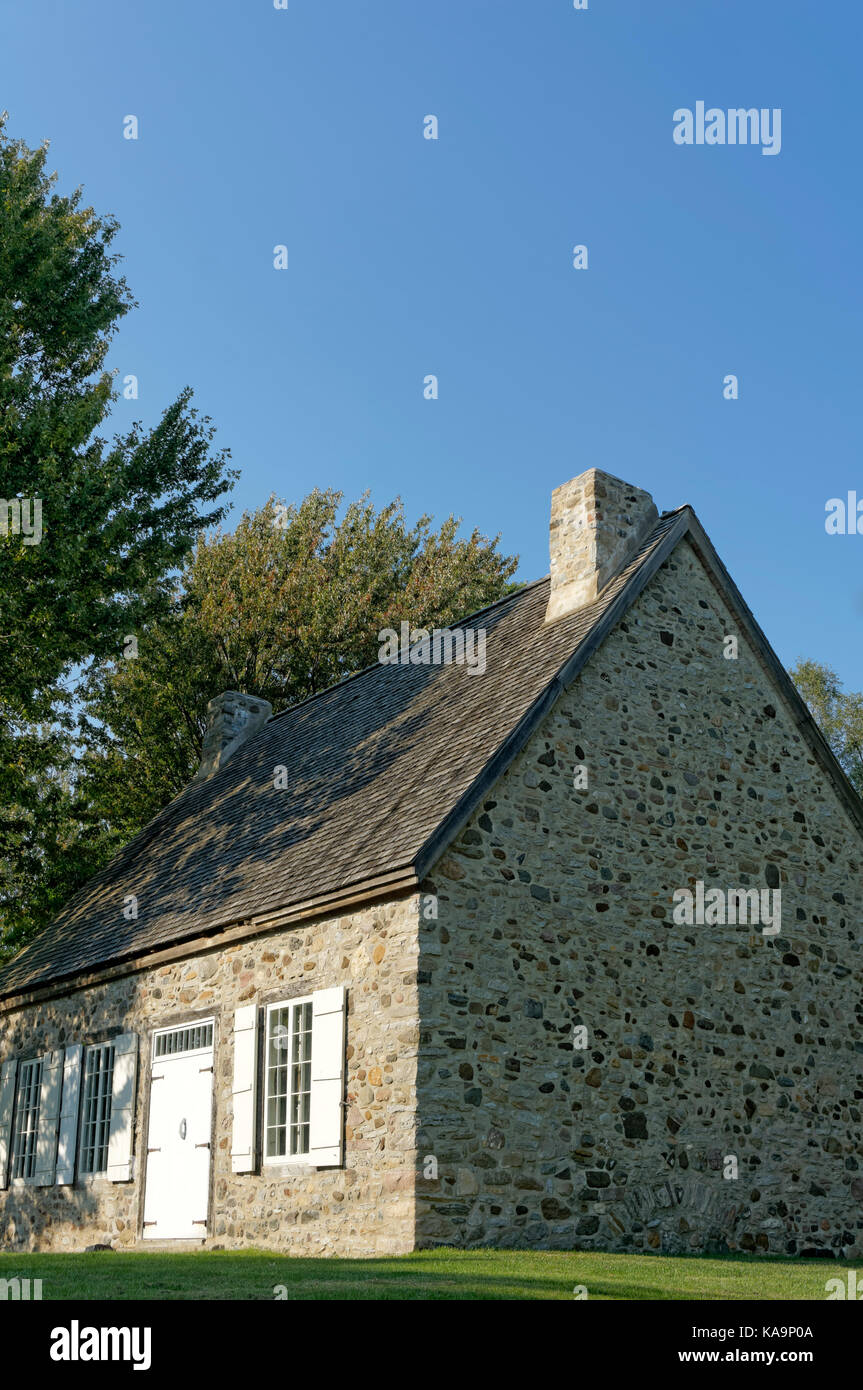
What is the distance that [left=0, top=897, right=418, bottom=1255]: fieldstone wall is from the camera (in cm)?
1073

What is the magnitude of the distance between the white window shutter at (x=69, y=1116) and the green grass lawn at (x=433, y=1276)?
13.9 feet

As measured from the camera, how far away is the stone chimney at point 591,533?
14695 millimetres

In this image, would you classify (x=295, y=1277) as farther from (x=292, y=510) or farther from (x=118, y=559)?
(x=292, y=510)

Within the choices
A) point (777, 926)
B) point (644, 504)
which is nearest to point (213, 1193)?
point (777, 926)

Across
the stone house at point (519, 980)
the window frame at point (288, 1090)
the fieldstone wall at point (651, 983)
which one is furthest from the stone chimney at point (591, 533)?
the window frame at point (288, 1090)

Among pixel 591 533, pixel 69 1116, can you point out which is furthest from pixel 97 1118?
pixel 591 533

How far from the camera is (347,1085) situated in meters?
11.4

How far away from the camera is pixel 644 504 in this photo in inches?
603

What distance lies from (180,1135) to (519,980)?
4517 mm

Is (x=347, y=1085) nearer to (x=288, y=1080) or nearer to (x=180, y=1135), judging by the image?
(x=288, y=1080)

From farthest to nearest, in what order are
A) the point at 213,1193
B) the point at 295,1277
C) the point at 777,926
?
the point at 777,926, the point at 213,1193, the point at 295,1277

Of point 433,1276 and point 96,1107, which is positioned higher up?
point 96,1107
